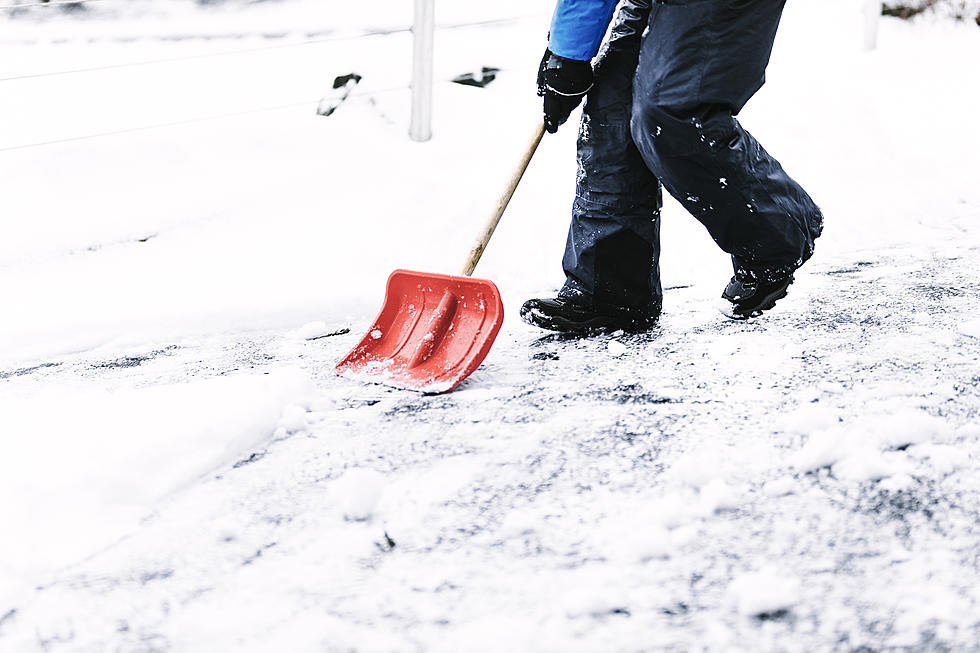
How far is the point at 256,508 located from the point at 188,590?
236 millimetres

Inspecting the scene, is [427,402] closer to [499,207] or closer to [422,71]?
[499,207]

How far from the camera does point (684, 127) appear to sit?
6.82ft

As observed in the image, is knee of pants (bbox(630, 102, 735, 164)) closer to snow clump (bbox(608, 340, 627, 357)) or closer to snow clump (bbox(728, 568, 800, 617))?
snow clump (bbox(608, 340, 627, 357))

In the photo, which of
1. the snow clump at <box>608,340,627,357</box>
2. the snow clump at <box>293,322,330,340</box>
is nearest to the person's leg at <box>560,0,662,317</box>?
the snow clump at <box>608,340,627,357</box>

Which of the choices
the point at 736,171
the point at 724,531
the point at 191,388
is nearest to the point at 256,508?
the point at 191,388

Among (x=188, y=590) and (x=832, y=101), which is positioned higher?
(x=832, y=101)

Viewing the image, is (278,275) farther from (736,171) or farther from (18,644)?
(18,644)

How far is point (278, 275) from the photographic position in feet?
9.73

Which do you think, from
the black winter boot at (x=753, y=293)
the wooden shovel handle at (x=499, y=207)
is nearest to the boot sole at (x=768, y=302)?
the black winter boot at (x=753, y=293)

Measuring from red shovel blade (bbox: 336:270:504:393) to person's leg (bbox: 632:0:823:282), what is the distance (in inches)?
19.8

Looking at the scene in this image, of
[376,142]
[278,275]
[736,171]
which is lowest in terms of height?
[278,275]

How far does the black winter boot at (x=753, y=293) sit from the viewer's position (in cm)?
234

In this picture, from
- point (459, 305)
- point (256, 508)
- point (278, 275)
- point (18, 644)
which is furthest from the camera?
point (278, 275)

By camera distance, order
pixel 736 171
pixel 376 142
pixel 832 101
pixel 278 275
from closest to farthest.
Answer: pixel 736 171 < pixel 278 275 < pixel 376 142 < pixel 832 101
